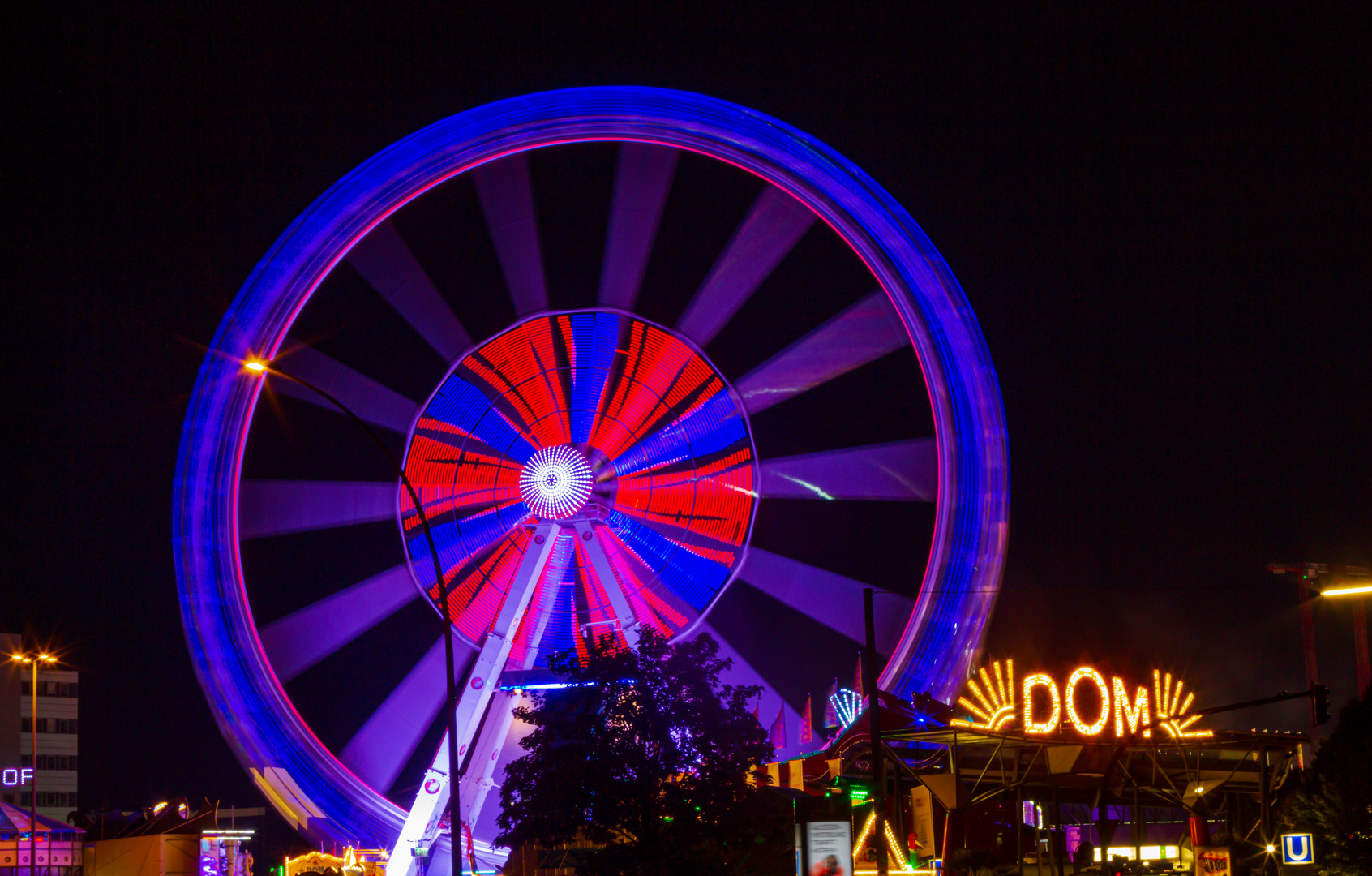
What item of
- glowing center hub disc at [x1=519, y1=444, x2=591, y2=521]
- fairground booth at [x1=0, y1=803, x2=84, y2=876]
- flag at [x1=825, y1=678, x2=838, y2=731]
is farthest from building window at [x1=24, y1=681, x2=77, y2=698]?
glowing center hub disc at [x1=519, y1=444, x2=591, y2=521]

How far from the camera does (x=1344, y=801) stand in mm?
27797

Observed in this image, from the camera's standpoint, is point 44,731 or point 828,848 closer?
point 828,848

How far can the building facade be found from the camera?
62.5 meters

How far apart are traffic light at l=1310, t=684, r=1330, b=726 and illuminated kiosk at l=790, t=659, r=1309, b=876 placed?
1.23 m

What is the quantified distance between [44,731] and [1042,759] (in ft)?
184

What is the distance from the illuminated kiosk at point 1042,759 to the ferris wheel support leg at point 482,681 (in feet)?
16.4

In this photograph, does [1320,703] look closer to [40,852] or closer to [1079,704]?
[1079,704]

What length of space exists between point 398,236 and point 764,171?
5.41 meters

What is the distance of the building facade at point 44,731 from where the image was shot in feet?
205

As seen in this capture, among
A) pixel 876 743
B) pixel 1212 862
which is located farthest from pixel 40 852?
pixel 1212 862

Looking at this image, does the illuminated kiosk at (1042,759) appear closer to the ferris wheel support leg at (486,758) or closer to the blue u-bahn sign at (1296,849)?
the blue u-bahn sign at (1296,849)

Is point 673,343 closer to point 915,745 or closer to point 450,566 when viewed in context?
point 450,566

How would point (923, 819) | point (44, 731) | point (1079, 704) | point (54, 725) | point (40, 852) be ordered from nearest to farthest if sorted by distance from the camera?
point (1079, 704) → point (923, 819) → point (40, 852) → point (44, 731) → point (54, 725)

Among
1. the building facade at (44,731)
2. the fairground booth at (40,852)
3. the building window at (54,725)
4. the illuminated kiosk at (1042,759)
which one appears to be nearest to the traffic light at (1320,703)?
the illuminated kiosk at (1042,759)
